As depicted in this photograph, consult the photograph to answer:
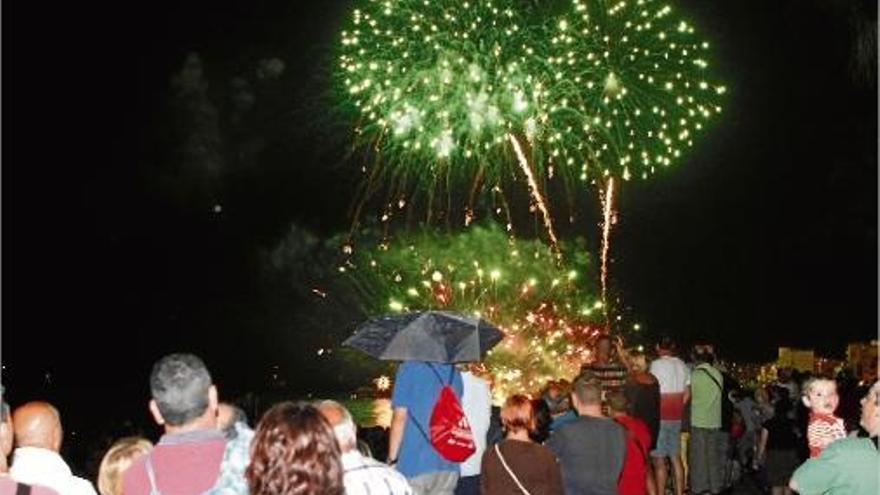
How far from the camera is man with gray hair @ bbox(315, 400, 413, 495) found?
17.8ft

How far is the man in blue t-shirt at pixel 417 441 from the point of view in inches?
329

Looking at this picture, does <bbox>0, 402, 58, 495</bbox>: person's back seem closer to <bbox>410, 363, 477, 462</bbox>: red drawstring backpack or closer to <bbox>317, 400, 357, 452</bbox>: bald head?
<bbox>317, 400, 357, 452</bbox>: bald head

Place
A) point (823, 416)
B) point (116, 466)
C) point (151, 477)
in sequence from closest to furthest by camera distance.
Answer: point (151, 477) < point (116, 466) < point (823, 416)

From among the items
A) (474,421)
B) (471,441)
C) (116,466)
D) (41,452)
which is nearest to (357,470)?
(116,466)

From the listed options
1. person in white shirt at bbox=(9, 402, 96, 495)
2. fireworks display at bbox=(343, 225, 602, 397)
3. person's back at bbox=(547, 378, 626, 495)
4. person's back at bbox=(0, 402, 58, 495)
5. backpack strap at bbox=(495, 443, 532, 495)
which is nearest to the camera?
person's back at bbox=(0, 402, 58, 495)

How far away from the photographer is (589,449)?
815cm

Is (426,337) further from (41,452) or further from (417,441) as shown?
(41,452)

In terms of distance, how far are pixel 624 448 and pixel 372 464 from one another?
324 cm

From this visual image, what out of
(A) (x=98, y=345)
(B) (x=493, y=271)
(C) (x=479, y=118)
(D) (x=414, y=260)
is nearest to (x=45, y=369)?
(A) (x=98, y=345)

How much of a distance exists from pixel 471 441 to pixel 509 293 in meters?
24.3

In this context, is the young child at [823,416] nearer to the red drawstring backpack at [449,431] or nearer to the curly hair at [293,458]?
the red drawstring backpack at [449,431]

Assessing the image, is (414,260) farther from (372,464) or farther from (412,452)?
(372,464)

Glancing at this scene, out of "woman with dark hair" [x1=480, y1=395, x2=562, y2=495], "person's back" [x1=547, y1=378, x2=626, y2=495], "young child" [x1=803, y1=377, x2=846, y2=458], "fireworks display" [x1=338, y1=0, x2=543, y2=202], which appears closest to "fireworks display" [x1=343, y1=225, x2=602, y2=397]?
"fireworks display" [x1=338, y1=0, x2=543, y2=202]

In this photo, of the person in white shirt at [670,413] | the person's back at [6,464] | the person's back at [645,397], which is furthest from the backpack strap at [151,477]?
the person in white shirt at [670,413]
